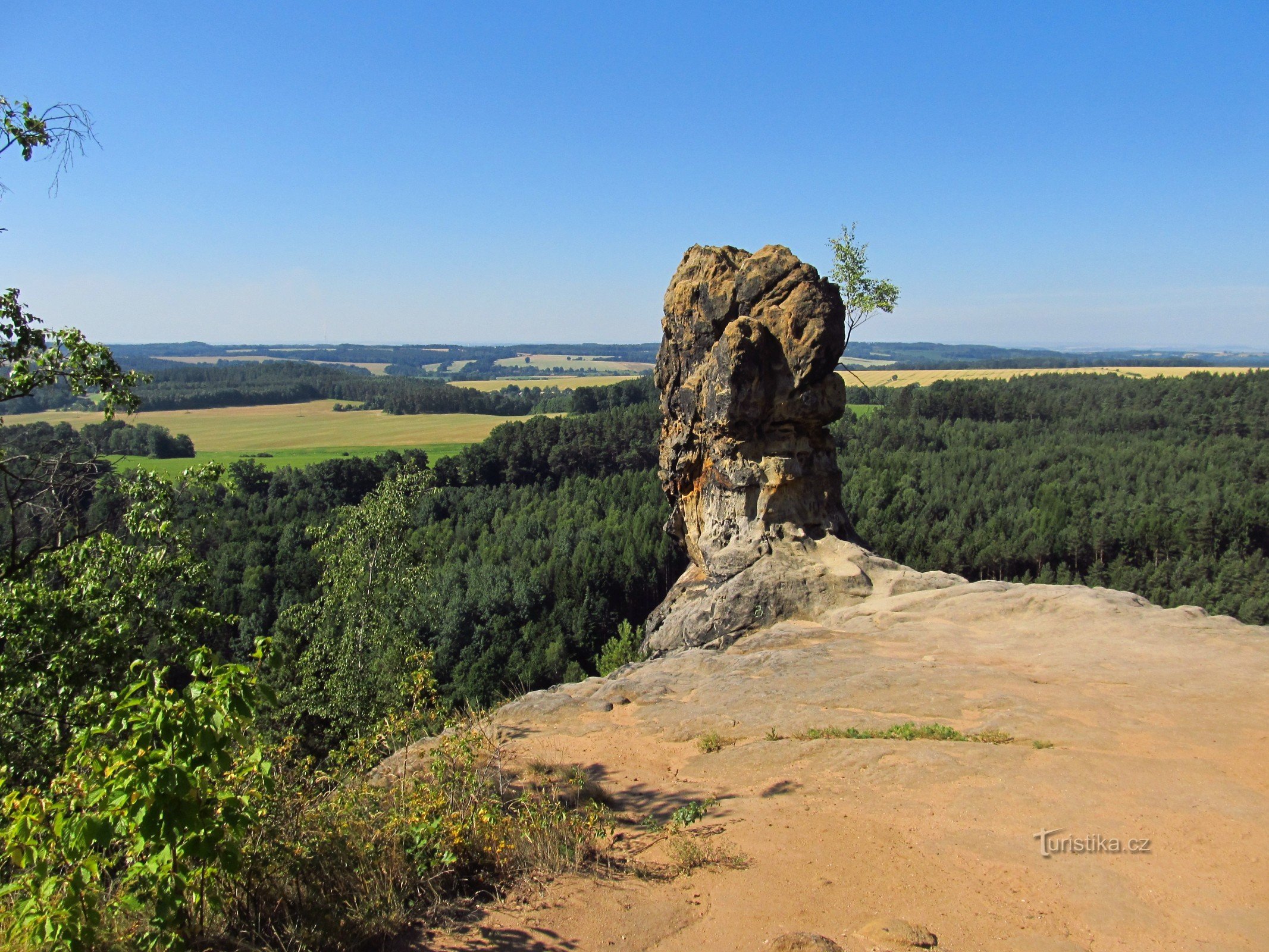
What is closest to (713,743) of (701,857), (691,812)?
(691,812)

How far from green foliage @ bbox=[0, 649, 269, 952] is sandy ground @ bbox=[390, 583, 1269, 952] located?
1775 mm

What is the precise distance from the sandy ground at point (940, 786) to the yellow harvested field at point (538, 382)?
142059 millimetres

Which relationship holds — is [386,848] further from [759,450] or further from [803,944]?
[759,450]

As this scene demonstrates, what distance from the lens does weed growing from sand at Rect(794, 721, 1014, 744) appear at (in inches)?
374

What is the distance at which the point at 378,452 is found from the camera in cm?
7000

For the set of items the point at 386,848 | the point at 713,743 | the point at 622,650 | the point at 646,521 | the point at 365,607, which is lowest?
the point at 622,650

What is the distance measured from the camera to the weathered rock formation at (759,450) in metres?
18.0

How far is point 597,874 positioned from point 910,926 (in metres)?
2.46

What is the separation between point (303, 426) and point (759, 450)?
81.0 m

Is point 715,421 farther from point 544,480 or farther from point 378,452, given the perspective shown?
point 378,452

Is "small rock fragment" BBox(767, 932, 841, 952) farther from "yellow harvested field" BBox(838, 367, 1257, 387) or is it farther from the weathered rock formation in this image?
"yellow harvested field" BBox(838, 367, 1257, 387)

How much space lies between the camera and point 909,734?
9.70m

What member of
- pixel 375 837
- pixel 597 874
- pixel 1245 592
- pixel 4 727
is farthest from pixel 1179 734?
pixel 1245 592

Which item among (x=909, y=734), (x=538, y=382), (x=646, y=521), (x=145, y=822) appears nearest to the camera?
(x=145, y=822)
